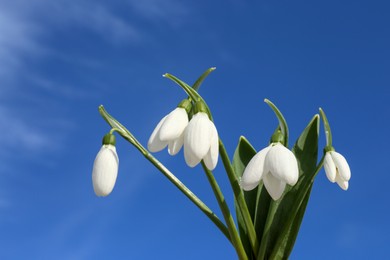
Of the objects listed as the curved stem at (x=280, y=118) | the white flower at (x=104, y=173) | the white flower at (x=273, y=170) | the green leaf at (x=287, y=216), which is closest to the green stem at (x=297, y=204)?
the green leaf at (x=287, y=216)

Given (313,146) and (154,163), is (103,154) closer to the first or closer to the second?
(154,163)

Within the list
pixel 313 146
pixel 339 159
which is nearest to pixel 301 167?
pixel 313 146

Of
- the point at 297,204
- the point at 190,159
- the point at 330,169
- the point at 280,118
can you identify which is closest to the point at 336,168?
the point at 330,169

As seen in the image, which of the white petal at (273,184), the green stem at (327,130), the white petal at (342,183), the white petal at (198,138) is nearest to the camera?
the white petal at (198,138)

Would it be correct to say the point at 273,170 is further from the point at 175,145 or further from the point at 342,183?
the point at 342,183

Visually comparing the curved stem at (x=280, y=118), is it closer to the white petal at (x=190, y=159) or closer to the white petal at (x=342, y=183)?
the white petal at (x=342, y=183)

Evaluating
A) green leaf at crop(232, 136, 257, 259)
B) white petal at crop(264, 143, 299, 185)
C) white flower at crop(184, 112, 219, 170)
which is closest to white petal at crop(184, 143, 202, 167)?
white flower at crop(184, 112, 219, 170)
